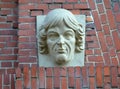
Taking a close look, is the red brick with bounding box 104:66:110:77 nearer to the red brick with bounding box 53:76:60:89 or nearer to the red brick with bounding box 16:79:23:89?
the red brick with bounding box 53:76:60:89

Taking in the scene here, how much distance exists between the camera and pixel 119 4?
254 inches

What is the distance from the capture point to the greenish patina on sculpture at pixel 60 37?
589 centimetres

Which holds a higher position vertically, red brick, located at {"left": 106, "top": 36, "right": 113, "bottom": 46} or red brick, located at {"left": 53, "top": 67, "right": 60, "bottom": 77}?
red brick, located at {"left": 106, "top": 36, "right": 113, "bottom": 46}

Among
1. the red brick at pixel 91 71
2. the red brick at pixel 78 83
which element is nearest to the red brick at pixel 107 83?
the red brick at pixel 91 71

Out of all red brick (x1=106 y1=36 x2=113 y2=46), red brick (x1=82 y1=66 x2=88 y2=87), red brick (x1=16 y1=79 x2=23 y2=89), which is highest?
red brick (x1=106 y1=36 x2=113 y2=46)

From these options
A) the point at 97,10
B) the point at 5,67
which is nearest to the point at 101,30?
the point at 97,10

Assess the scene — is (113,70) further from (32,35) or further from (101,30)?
(32,35)

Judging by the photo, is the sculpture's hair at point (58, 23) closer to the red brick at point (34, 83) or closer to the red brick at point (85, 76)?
the red brick at point (85, 76)

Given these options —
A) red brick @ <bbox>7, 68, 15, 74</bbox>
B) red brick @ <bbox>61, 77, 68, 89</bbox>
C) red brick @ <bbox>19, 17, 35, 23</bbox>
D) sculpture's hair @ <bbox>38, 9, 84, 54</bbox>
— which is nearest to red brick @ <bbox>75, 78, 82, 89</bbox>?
red brick @ <bbox>61, 77, 68, 89</bbox>

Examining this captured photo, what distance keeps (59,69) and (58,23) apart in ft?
1.60

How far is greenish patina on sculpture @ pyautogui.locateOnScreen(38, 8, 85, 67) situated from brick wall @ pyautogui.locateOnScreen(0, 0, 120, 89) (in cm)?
12

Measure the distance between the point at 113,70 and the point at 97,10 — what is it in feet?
2.63

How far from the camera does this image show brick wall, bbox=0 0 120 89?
5750mm

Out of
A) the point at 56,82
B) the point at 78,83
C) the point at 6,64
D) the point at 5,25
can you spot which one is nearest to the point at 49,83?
the point at 56,82
